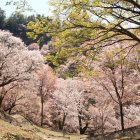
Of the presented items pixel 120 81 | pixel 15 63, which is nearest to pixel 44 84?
pixel 15 63

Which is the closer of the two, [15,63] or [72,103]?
[15,63]

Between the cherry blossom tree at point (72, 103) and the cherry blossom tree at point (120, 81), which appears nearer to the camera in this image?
the cherry blossom tree at point (120, 81)

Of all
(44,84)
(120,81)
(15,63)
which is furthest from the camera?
(44,84)

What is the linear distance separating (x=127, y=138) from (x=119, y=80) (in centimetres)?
863

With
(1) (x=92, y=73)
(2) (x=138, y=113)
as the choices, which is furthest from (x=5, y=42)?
(1) (x=92, y=73)

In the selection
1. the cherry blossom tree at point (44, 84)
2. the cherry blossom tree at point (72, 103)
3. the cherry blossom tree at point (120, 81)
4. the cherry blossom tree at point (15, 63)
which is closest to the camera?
the cherry blossom tree at point (120, 81)

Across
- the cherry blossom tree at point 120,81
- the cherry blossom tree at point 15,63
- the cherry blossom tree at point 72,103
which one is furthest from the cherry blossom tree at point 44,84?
the cherry blossom tree at point 120,81

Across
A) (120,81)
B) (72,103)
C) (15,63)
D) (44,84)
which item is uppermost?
(44,84)

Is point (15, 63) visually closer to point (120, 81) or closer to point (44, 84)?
point (120, 81)

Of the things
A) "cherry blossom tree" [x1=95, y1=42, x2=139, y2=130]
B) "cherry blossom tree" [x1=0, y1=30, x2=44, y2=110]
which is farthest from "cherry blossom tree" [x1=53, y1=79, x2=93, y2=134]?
"cherry blossom tree" [x1=95, y1=42, x2=139, y2=130]

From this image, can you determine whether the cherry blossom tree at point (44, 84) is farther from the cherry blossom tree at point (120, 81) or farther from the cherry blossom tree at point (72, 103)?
the cherry blossom tree at point (120, 81)

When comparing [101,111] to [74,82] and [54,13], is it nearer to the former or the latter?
[74,82]

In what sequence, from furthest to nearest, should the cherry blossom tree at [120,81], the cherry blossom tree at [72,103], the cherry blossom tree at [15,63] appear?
the cherry blossom tree at [72,103]
the cherry blossom tree at [15,63]
the cherry blossom tree at [120,81]

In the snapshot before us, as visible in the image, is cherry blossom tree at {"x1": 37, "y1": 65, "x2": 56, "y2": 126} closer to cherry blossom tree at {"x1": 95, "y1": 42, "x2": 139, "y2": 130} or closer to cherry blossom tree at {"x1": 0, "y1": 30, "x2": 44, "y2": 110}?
cherry blossom tree at {"x1": 0, "y1": 30, "x2": 44, "y2": 110}
